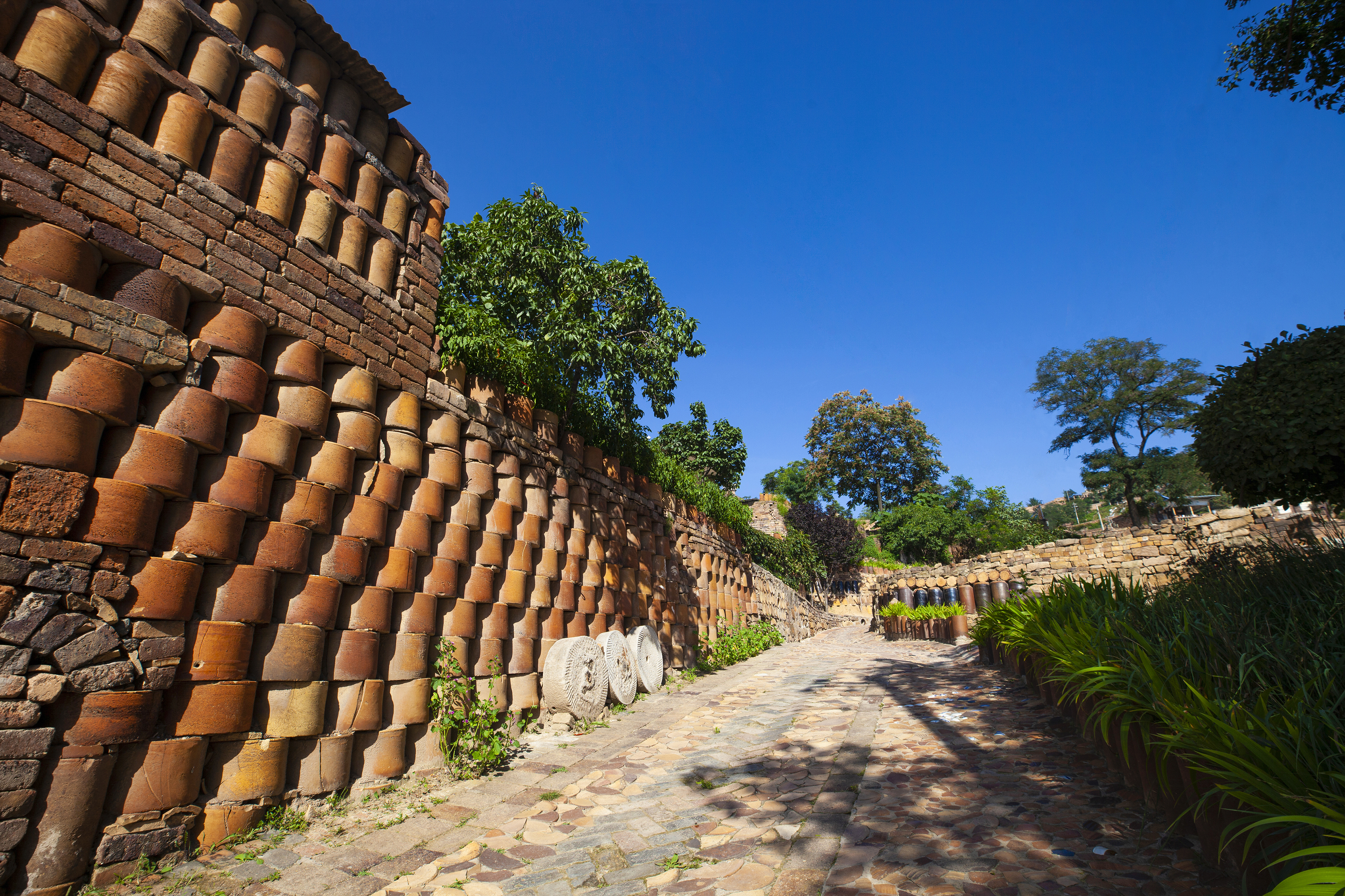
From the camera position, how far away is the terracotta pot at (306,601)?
3.63 meters

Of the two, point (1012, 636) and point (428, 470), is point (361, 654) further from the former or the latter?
point (1012, 636)

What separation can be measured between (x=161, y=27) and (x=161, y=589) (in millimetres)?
3209

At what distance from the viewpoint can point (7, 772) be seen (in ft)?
7.98

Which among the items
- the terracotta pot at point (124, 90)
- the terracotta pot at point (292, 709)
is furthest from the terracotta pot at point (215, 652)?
the terracotta pot at point (124, 90)

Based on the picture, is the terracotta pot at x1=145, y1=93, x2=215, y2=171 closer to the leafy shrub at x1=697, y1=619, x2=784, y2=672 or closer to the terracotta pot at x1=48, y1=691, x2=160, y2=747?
the terracotta pot at x1=48, y1=691, x2=160, y2=747

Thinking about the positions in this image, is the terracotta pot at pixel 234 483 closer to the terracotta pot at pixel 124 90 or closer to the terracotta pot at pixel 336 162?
the terracotta pot at pixel 124 90

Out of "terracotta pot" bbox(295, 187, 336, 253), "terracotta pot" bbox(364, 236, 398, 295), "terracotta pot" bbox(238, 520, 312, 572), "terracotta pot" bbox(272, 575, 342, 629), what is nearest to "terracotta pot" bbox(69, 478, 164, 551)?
"terracotta pot" bbox(238, 520, 312, 572)

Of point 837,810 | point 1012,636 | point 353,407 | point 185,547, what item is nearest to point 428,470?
point 353,407

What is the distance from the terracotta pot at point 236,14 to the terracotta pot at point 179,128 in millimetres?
714

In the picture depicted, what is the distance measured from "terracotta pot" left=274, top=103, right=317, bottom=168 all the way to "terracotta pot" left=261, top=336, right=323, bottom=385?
1338 millimetres

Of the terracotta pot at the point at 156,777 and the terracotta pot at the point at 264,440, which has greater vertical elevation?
the terracotta pot at the point at 264,440

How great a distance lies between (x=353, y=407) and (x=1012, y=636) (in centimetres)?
Result: 665

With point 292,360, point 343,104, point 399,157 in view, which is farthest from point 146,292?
point 399,157

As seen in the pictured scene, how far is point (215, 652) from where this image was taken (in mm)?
3188
